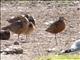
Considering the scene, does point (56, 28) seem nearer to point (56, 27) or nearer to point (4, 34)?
point (56, 27)

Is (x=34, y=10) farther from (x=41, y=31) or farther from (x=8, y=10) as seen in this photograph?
(x=41, y=31)

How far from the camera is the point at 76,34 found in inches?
538

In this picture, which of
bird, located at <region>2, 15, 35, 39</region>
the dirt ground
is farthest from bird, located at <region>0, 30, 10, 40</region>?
bird, located at <region>2, 15, 35, 39</region>

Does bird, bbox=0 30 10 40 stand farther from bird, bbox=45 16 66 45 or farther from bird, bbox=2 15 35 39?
bird, bbox=45 16 66 45

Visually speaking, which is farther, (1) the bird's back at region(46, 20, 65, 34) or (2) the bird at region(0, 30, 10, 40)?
(1) the bird's back at region(46, 20, 65, 34)

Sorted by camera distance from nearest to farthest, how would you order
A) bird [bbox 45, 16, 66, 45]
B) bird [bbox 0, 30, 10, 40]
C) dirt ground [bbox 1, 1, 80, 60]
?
dirt ground [bbox 1, 1, 80, 60] < bird [bbox 0, 30, 10, 40] < bird [bbox 45, 16, 66, 45]

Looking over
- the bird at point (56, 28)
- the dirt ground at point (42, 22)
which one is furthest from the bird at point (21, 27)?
the bird at point (56, 28)

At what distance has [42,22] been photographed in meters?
16.3

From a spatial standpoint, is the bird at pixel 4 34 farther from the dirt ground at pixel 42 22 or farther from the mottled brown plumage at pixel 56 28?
the mottled brown plumage at pixel 56 28

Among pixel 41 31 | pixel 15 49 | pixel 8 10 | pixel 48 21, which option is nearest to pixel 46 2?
pixel 8 10

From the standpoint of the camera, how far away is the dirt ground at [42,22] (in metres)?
11.7

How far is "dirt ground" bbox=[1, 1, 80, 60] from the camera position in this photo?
38.4 ft

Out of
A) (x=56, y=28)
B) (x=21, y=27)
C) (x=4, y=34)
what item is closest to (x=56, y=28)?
(x=56, y=28)

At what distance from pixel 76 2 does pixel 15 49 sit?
10.2 meters
